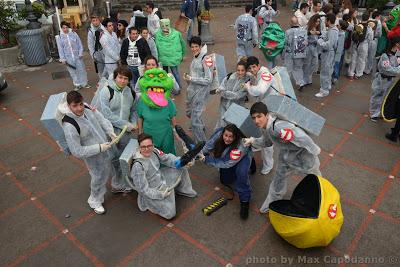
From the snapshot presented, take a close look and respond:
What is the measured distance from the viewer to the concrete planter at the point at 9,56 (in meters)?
10.8

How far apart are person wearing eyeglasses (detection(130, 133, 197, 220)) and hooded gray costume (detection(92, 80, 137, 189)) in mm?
698

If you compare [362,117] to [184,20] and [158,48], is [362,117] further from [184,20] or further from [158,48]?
[184,20]

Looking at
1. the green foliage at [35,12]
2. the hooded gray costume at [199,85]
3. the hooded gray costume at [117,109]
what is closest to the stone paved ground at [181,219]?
the hooded gray costume at [117,109]

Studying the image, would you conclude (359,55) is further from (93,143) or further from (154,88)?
(93,143)

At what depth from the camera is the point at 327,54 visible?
26.3 feet

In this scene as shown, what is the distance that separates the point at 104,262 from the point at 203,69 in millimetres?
3406

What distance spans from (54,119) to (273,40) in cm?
544

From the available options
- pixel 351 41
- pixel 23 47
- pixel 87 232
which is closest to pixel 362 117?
pixel 351 41

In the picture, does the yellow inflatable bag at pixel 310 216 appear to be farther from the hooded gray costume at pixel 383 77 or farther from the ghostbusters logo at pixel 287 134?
the hooded gray costume at pixel 383 77

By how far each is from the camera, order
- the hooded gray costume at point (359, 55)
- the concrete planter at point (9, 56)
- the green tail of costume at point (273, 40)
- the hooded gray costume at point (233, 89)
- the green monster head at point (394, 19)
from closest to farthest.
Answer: the hooded gray costume at point (233, 89) → the green tail of costume at point (273, 40) → the hooded gray costume at point (359, 55) → the green monster head at point (394, 19) → the concrete planter at point (9, 56)

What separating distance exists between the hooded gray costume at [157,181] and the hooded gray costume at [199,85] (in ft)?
4.60

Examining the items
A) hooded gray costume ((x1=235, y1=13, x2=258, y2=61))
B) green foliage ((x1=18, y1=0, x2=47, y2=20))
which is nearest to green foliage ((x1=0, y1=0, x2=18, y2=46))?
green foliage ((x1=18, y1=0, x2=47, y2=20))

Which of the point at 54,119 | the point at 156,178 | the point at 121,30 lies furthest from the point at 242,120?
the point at 121,30

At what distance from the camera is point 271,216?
14.0 feet
